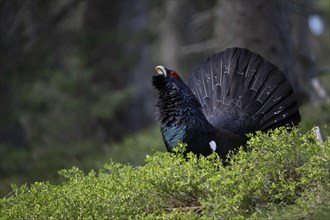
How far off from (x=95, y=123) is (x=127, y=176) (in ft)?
48.5

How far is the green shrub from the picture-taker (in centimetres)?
493

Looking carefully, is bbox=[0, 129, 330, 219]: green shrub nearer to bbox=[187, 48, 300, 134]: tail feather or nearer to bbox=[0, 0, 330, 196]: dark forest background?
bbox=[187, 48, 300, 134]: tail feather

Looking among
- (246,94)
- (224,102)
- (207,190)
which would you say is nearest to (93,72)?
(224,102)

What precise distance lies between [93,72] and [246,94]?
11.0 m

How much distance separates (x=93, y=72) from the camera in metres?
18.4

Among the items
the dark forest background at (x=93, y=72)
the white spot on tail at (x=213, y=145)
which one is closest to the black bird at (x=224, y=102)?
the white spot on tail at (x=213, y=145)

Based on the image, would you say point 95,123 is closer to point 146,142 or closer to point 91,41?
point 91,41

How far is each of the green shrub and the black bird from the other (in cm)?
119

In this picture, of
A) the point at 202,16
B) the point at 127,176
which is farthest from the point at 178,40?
the point at 127,176

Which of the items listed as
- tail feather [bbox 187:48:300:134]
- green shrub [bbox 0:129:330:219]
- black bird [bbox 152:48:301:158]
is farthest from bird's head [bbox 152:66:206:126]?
green shrub [bbox 0:129:330:219]

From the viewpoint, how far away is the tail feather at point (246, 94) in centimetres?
754

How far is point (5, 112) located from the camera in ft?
48.4

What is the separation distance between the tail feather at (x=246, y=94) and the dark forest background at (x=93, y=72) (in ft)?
5.84

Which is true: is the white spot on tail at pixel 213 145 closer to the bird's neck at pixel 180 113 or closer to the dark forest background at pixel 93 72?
the bird's neck at pixel 180 113
